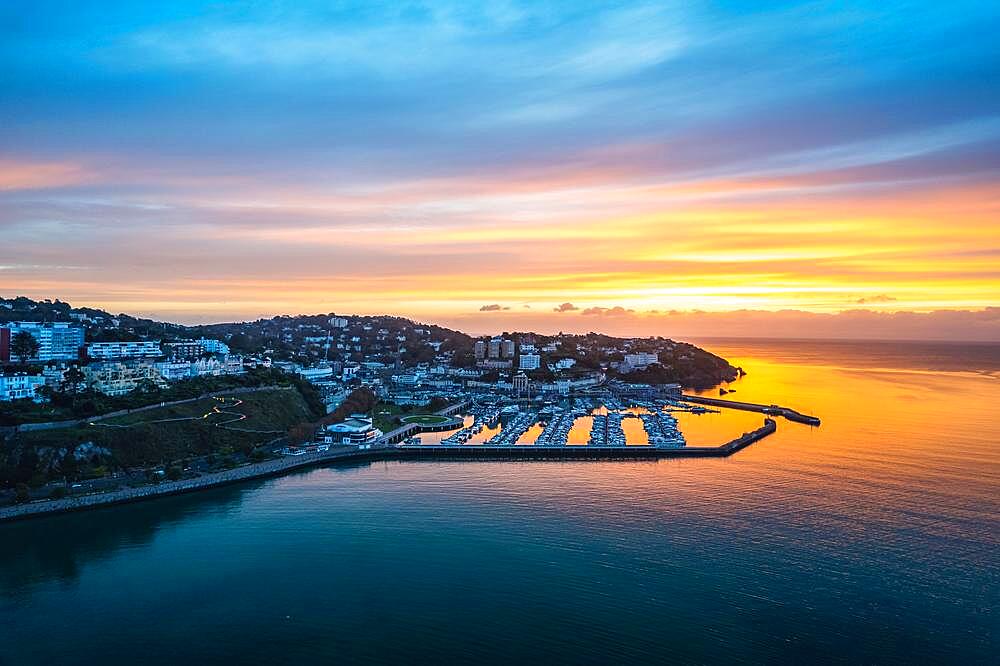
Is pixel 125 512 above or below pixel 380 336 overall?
below

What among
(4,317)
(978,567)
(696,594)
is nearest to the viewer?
(696,594)

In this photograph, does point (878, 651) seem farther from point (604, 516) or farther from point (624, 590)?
point (604, 516)

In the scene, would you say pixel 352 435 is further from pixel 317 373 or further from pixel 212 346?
pixel 212 346

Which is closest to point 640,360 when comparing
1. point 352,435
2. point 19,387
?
point 352,435

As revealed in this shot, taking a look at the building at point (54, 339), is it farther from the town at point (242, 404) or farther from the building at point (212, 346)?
the building at point (212, 346)

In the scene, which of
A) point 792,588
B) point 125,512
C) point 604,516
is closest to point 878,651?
point 792,588

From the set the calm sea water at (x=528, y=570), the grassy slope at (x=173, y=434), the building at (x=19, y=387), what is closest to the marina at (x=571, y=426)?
the calm sea water at (x=528, y=570)

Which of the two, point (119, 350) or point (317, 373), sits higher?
point (119, 350)
